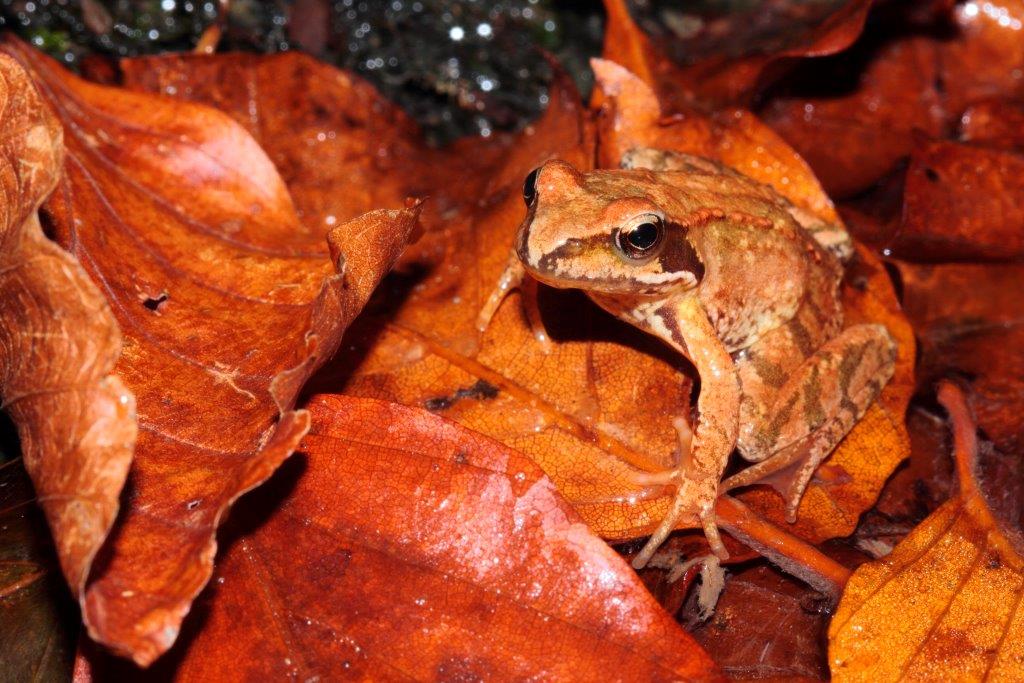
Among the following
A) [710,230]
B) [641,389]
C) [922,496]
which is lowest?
[922,496]

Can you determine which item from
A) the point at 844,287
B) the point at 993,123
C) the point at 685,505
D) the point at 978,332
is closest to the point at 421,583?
the point at 685,505

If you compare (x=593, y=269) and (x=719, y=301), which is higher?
(x=593, y=269)

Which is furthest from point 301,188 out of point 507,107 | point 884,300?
point 884,300

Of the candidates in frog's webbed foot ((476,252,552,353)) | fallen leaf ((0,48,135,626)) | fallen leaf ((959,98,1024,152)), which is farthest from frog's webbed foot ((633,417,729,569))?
fallen leaf ((959,98,1024,152))

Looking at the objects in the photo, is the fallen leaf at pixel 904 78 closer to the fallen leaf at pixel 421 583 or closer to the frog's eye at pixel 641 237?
the frog's eye at pixel 641 237

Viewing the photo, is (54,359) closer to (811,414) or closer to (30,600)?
(30,600)

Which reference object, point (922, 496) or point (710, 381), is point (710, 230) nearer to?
point (710, 381)

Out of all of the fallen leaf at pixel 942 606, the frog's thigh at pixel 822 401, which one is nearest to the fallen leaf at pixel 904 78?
the frog's thigh at pixel 822 401
